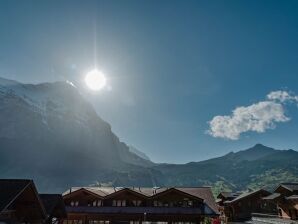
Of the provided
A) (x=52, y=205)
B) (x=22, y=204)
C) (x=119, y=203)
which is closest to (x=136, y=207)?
(x=119, y=203)

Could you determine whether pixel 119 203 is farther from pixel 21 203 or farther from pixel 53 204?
pixel 21 203

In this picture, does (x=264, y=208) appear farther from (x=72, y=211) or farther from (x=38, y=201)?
(x=38, y=201)

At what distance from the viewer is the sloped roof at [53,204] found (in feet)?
66.6

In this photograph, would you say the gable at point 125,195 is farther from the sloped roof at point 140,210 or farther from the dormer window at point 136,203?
the sloped roof at point 140,210

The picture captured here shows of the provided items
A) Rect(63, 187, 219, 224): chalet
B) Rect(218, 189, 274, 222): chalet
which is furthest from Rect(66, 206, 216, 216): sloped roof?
Rect(218, 189, 274, 222): chalet

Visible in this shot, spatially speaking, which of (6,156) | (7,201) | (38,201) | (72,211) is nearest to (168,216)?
(72,211)

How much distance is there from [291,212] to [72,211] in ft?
117

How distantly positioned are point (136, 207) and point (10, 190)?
1142 inches

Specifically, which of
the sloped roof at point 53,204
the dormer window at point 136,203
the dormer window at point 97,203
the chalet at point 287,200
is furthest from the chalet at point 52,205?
the chalet at point 287,200

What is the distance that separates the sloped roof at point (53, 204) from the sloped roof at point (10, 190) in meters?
6.02

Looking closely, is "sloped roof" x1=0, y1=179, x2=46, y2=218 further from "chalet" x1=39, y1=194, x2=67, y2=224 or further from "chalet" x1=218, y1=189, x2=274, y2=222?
"chalet" x1=218, y1=189, x2=274, y2=222

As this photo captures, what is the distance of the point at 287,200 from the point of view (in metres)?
44.3

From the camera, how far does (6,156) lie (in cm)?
19775

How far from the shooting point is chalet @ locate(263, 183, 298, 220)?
42375 millimetres
